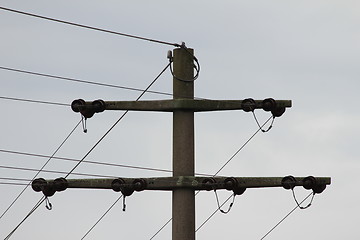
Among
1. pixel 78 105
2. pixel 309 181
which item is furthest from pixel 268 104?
pixel 78 105

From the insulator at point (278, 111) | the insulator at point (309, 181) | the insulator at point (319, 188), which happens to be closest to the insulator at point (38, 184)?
the insulator at point (278, 111)

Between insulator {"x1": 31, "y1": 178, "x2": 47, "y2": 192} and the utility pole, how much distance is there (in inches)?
0.6

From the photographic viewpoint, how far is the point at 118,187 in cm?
1352

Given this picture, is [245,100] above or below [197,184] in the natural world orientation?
above

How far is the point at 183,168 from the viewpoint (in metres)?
13.6

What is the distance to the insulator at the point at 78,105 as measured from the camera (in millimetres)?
13867

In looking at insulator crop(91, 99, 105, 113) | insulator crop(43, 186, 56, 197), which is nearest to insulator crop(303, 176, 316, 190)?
insulator crop(91, 99, 105, 113)

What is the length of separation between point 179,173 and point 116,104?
148 centimetres

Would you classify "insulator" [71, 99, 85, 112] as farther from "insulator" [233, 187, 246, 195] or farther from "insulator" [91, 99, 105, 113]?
"insulator" [233, 187, 246, 195]

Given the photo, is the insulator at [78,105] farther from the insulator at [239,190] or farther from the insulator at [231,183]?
the insulator at [239,190]

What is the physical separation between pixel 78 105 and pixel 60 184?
4.30ft

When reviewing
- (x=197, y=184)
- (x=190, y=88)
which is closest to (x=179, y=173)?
(x=197, y=184)

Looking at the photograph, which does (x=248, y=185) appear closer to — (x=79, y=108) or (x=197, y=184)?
(x=197, y=184)

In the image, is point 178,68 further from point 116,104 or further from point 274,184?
point 274,184
